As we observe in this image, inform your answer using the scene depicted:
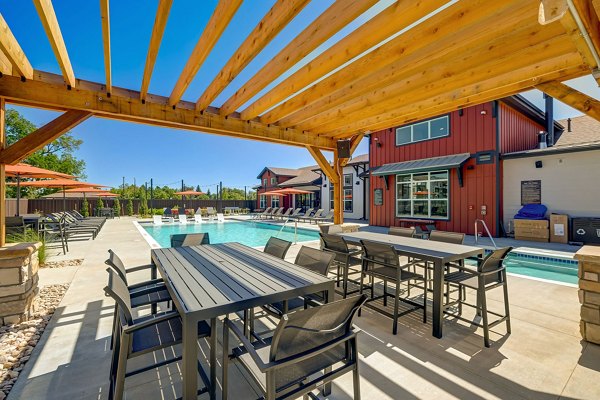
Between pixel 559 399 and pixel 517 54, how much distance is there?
331 centimetres

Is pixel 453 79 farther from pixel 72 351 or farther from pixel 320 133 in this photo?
pixel 72 351

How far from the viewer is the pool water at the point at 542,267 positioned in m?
5.23

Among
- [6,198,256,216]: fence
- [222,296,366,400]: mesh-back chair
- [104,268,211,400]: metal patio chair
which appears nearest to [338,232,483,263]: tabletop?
[222,296,366,400]: mesh-back chair

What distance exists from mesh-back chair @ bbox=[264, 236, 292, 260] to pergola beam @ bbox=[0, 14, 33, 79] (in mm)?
3167

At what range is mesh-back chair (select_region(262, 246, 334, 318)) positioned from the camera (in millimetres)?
2398

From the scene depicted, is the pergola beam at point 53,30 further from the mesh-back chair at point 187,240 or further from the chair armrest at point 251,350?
the chair armrest at point 251,350

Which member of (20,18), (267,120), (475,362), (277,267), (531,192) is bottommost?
(475,362)

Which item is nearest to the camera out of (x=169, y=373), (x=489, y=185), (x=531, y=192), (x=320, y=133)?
(x=169, y=373)

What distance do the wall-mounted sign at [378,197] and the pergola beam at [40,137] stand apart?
11.3m

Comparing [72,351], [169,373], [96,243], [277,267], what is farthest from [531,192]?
[96,243]

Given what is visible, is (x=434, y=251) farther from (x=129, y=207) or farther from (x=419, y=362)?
(x=129, y=207)

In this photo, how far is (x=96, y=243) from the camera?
319 inches

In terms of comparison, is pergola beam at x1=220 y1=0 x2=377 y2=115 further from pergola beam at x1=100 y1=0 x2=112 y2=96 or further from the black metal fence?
the black metal fence

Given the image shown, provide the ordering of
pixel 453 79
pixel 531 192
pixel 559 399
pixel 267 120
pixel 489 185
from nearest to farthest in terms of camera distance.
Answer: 1. pixel 559 399
2. pixel 453 79
3. pixel 267 120
4. pixel 531 192
5. pixel 489 185
